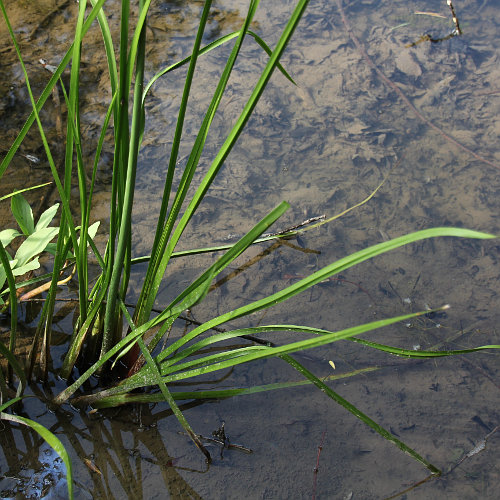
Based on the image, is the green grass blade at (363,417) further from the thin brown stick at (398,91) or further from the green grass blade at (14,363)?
the thin brown stick at (398,91)

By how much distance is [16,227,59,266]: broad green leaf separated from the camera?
1.50 metres

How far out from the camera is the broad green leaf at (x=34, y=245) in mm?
1500

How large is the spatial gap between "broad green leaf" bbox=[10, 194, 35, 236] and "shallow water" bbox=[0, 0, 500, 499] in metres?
0.45

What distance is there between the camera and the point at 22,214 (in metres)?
1.57

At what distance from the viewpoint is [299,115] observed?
2.90 m

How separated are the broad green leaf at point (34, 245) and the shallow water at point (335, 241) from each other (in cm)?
44

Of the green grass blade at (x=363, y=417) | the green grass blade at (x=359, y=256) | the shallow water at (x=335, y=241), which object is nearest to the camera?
the green grass blade at (x=359, y=256)

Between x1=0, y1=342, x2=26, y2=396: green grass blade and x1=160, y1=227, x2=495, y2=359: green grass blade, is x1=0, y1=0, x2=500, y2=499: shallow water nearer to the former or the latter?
x1=0, y1=342, x2=26, y2=396: green grass blade

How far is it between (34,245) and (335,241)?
1285 mm

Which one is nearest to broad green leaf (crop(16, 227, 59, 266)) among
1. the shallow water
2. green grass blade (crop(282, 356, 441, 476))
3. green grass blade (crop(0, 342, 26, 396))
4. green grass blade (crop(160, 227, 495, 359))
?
green grass blade (crop(0, 342, 26, 396))

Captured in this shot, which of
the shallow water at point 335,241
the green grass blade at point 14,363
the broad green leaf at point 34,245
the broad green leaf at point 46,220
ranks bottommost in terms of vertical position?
the shallow water at point 335,241

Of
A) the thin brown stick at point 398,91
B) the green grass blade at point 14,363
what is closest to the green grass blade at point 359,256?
the green grass blade at point 14,363

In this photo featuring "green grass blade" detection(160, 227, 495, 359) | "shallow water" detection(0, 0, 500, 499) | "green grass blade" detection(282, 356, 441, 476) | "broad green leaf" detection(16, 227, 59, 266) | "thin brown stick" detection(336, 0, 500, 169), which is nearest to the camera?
"green grass blade" detection(160, 227, 495, 359)

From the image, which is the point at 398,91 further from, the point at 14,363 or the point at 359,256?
the point at 14,363
